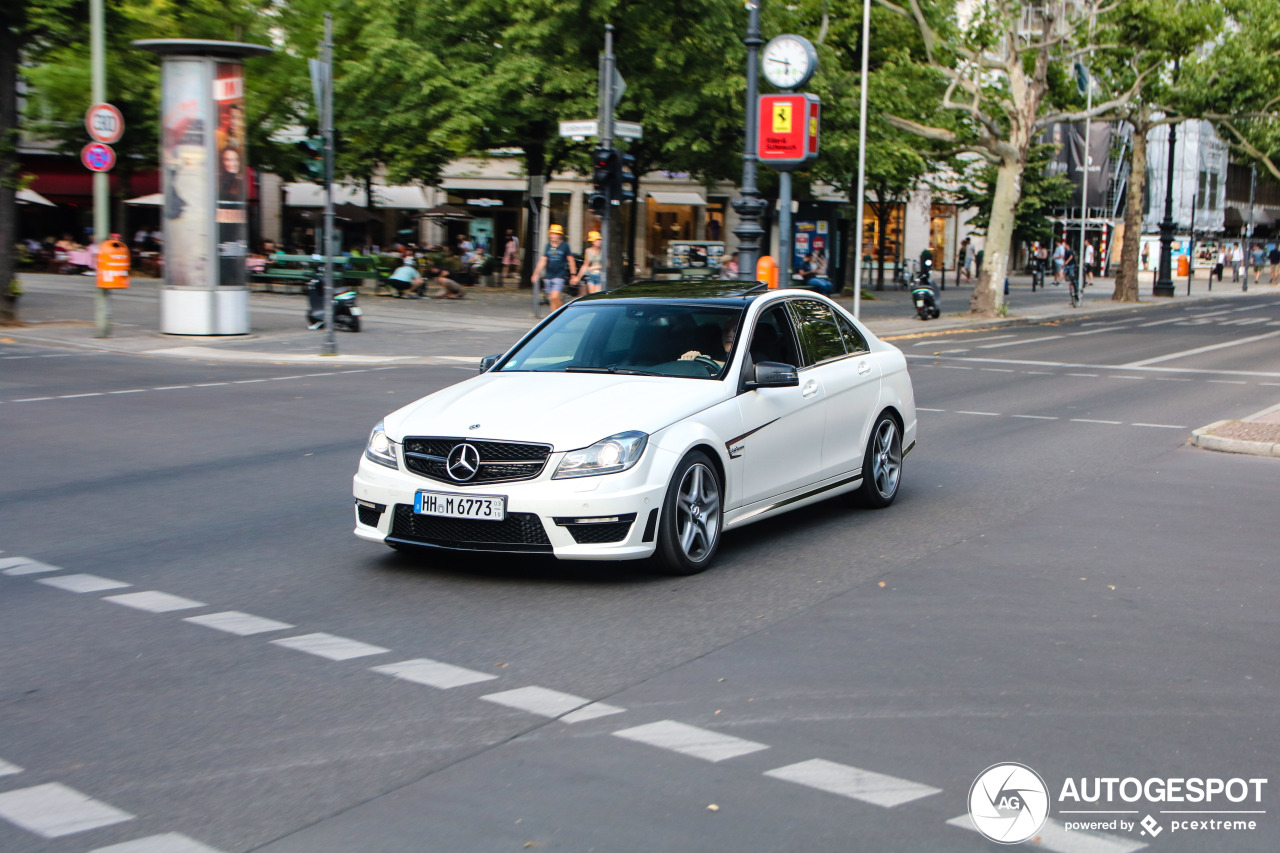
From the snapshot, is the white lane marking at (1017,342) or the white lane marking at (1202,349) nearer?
the white lane marking at (1202,349)

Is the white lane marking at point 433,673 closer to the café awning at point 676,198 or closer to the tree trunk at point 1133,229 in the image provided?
the tree trunk at point 1133,229

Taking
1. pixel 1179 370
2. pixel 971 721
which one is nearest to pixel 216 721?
pixel 971 721

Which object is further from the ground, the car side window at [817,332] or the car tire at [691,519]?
the car side window at [817,332]

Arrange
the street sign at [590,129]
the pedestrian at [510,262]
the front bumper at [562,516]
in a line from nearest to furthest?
1. the front bumper at [562,516]
2. the street sign at [590,129]
3. the pedestrian at [510,262]

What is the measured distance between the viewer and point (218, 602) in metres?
6.64

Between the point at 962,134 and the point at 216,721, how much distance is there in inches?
1442

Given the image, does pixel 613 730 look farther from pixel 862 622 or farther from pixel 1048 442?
pixel 1048 442

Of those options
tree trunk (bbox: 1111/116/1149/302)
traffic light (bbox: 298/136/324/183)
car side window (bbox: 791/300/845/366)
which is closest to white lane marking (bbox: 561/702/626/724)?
car side window (bbox: 791/300/845/366)

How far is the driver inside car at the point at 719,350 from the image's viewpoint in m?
7.91

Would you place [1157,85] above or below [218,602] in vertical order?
above

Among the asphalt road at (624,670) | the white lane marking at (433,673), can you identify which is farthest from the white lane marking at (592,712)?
the white lane marking at (433,673)

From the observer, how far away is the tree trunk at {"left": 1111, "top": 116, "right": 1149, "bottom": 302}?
46.5 m

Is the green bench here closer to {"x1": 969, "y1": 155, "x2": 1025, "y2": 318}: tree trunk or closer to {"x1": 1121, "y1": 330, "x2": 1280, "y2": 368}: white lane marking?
{"x1": 969, "y1": 155, "x2": 1025, "y2": 318}: tree trunk

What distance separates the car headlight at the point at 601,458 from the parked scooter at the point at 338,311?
61.3 ft
